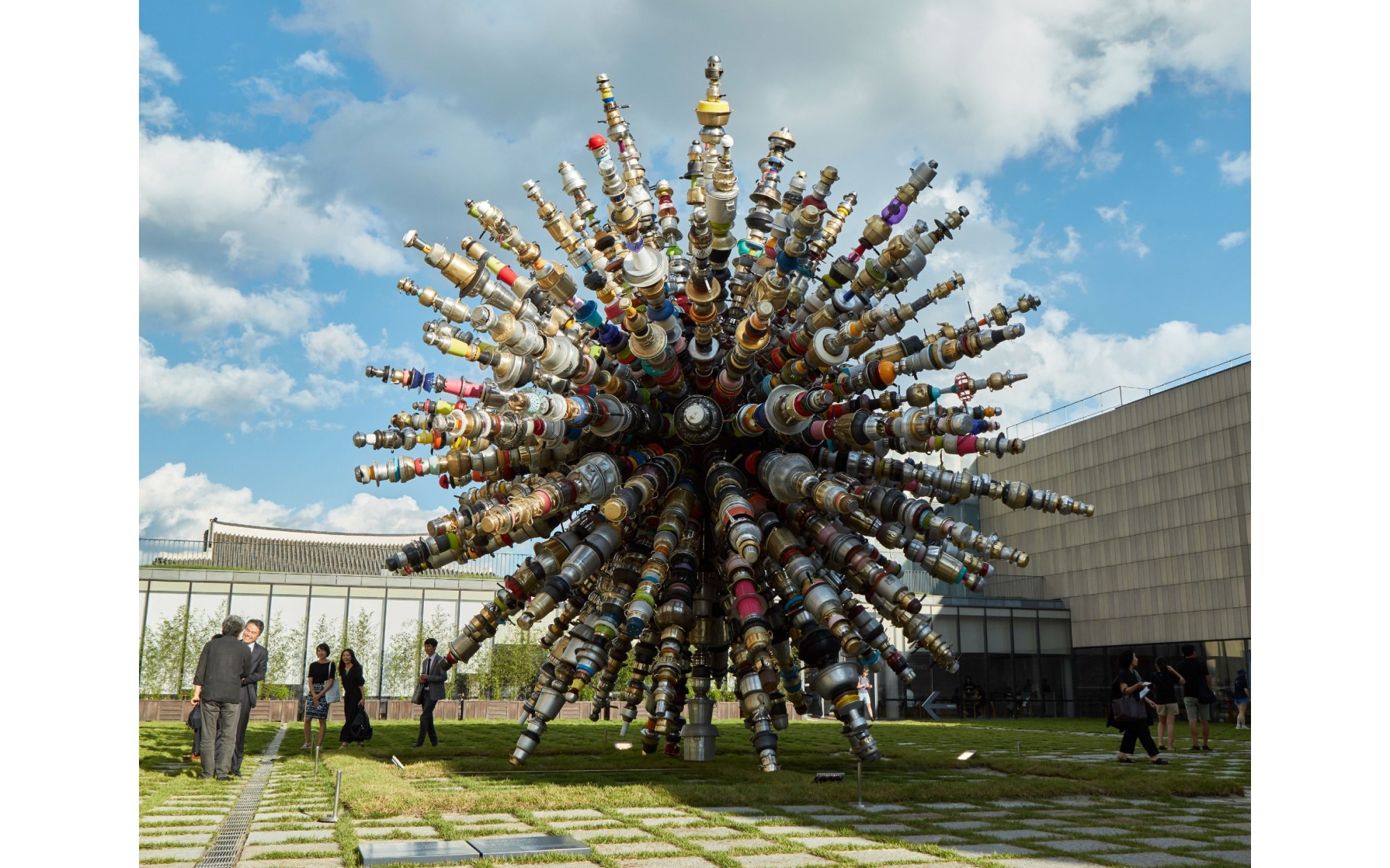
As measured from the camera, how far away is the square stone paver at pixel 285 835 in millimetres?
5926

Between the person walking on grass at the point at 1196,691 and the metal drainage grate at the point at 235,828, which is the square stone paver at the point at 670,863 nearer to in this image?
the metal drainage grate at the point at 235,828

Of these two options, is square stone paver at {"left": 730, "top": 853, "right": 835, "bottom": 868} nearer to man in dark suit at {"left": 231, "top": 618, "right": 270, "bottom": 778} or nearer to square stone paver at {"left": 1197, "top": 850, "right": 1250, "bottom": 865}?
square stone paver at {"left": 1197, "top": 850, "right": 1250, "bottom": 865}

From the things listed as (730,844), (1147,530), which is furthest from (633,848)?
(1147,530)

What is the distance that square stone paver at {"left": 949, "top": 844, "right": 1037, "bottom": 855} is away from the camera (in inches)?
223

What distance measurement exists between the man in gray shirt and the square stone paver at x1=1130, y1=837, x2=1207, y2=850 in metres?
7.65

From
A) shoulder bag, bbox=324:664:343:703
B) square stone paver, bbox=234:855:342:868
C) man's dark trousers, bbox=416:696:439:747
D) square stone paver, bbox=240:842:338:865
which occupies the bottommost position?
man's dark trousers, bbox=416:696:439:747

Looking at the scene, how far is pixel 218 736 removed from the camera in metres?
9.91

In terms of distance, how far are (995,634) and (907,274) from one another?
3515 centimetres

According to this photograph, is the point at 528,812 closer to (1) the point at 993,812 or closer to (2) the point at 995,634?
(1) the point at 993,812

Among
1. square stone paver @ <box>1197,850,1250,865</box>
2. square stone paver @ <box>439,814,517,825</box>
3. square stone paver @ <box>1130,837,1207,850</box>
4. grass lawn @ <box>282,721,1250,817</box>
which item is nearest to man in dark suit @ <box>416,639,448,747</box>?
grass lawn @ <box>282,721,1250,817</box>

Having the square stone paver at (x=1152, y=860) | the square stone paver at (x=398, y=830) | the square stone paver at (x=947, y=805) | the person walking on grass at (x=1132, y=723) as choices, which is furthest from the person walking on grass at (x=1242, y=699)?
the square stone paver at (x=398, y=830)

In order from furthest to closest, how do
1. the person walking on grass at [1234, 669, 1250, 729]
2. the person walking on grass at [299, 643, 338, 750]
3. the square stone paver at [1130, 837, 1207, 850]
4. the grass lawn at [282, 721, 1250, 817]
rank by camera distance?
the person walking on grass at [1234, 669, 1250, 729] < the person walking on grass at [299, 643, 338, 750] < the grass lawn at [282, 721, 1250, 817] < the square stone paver at [1130, 837, 1207, 850]

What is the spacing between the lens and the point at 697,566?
9.15 metres

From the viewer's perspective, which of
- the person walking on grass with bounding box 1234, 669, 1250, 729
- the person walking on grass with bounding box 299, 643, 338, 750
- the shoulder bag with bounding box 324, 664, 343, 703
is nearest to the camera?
the person walking on grass with bounding box 299, 643, 338, 750
